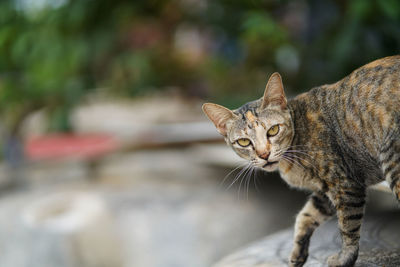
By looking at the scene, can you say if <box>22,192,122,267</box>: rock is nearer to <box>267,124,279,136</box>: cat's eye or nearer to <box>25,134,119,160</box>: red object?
<box>25,134,119,160</box>: red object

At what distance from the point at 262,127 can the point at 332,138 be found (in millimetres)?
198

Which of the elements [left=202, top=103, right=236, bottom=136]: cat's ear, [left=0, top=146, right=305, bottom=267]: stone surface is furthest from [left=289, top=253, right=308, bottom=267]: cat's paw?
[left=0, top=146, right=305, bottom=267]: stone surface

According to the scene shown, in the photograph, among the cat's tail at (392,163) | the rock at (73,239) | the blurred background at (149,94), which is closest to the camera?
the cat's tail at (392,163)

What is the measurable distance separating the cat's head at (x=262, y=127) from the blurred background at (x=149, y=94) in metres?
0.79

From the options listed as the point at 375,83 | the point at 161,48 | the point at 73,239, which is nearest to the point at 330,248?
the point at 375,83

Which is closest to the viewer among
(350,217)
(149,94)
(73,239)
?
(350,217)

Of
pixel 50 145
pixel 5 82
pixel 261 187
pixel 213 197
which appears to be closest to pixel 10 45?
pixel 5 82

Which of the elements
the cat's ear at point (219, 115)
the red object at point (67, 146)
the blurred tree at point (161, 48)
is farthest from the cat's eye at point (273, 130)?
the red object at point (67, 146)

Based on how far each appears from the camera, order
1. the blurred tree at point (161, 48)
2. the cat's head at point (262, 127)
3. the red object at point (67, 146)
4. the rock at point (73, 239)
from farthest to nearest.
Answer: the red object at point (67, 146), the rock at point (73, 239), the blurred tree at point (161, 48), the cat's head at point (262, 127)

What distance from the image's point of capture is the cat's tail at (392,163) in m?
1.04

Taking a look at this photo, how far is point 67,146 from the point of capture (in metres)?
3.08

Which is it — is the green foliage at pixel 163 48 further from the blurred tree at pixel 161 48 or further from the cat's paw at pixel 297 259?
the cat's paw at pixel 297 259

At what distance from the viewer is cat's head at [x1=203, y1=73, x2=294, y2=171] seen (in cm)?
115

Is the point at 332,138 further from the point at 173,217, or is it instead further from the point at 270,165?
the point at 173,217
